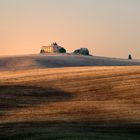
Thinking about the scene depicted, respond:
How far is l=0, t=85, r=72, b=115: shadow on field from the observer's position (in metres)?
37.9

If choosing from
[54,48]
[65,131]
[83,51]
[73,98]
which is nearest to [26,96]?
[73,98]

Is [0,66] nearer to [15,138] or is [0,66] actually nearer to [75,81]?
[75,81]

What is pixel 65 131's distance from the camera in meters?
22.5

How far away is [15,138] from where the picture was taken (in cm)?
2134

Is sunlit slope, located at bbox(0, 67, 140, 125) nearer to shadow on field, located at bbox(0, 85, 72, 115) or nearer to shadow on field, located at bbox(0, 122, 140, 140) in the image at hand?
shadow on field, located at bbox(0, 85, 72, 115)

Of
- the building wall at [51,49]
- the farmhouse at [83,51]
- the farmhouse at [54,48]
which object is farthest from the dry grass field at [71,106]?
the building wall at [51,49]

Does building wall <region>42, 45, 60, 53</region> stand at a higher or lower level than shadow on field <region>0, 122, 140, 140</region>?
lower

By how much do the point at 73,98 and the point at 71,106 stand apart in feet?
25.2

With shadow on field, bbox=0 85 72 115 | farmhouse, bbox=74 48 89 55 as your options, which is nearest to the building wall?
farmhouse, bbox=74 48 89 55

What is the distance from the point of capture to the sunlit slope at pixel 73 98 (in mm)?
29234

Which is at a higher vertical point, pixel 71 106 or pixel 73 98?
pixel 71 106

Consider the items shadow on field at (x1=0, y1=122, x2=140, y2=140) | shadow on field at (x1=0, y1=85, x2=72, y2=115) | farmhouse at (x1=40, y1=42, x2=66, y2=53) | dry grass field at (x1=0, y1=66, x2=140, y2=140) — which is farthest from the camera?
farmhouse at (x1=40, y1=42, x2=66, y2=53)

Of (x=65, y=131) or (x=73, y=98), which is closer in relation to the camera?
(x=65, y=131)

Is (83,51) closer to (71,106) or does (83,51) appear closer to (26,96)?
(26,96)
